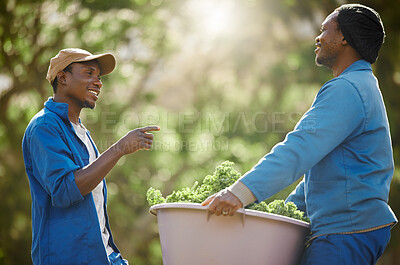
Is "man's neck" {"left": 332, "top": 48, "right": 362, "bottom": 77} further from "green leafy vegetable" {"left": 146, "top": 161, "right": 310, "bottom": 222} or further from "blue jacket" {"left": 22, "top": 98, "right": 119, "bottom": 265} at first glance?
"blue jacket" {"left": 22, "top": 98, "right": 119, "bottom": 265}

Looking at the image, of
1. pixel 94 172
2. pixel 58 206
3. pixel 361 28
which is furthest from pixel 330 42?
pixel 58 206

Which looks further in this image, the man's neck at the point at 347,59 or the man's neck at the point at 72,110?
the man's neck at the point at 72,110

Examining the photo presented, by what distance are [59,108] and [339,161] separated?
164cm

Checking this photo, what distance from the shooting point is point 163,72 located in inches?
601

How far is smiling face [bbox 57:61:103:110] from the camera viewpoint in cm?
333

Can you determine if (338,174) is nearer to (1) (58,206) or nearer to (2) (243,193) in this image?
(2) (243,193)

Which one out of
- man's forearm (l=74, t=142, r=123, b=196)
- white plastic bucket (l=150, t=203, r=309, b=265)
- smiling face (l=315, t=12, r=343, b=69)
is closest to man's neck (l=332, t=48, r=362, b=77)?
smiling face (l=315, t=12, r=343, b=69)

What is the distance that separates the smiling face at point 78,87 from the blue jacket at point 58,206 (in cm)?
33

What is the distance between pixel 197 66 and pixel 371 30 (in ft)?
44.8

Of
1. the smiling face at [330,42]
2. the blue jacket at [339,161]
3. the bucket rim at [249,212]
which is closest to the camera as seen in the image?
the bucket rim at [249,212]

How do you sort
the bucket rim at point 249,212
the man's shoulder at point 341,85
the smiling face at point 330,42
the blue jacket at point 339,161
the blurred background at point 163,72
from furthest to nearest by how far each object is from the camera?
the blurred background at point 163,72
the smiling face at point 330,42
the man's shoulder at point 341,85
the blue jacket at point 339,161
the bucket rim at point 249,212

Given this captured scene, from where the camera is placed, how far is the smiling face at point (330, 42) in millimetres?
2994

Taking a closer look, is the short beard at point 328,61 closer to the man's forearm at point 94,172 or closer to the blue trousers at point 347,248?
the blue trousers at point 347,248

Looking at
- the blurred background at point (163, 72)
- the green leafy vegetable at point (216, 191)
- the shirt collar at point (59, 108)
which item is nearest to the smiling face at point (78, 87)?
the shirt collar at point (59, 108)
